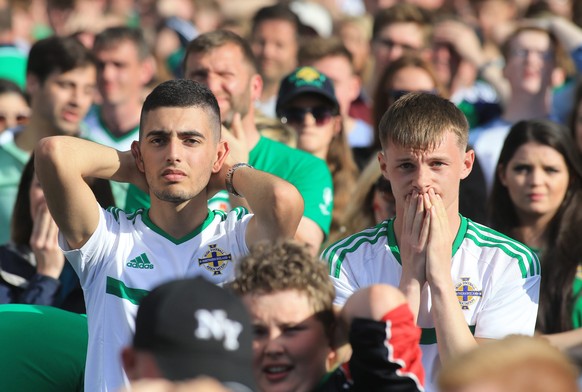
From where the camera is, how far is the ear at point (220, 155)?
18.3ft

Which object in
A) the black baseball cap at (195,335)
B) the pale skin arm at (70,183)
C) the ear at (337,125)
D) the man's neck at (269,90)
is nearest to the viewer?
the black baseball cap at (195,335)

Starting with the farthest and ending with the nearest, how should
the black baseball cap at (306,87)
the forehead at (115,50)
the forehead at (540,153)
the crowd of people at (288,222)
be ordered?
the forehead at (115,50) → the black baseball cap at (306,87) → the forehead at (540,153) → the crowd of people at (288,222)

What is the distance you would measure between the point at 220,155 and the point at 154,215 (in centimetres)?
43

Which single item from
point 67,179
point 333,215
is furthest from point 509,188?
point 67,179

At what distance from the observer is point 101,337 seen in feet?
17.2

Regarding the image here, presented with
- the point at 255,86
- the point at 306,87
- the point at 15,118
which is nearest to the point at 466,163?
the point at 255,86

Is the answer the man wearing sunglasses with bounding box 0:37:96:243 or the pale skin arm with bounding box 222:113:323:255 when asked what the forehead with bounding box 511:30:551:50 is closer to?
the pale skin arm with bounding box 222:113:323:255

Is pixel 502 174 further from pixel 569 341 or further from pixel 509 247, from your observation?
pixel 509 247

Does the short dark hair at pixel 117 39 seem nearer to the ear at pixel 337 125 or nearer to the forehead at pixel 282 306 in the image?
the ear at pixel 337 125

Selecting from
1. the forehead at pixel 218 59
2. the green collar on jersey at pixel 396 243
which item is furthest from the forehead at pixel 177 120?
the forehead at pixel 218 59

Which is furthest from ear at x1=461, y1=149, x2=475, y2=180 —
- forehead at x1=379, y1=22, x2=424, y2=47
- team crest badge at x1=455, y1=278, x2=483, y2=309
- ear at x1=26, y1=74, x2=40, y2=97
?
forehead at x1=379, y1=22, x2=424, y2=47

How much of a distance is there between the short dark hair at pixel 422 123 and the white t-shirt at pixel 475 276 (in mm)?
444

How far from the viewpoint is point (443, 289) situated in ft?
16.3

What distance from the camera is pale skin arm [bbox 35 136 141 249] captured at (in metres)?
5.24
